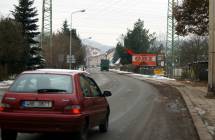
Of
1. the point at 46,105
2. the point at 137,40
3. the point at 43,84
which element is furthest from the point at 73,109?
the point at 137,40

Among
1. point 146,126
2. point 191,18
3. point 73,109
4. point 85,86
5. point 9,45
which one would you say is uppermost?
point 191,18

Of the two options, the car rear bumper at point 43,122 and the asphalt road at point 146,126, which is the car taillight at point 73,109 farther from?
the asphalt road at point 146,126

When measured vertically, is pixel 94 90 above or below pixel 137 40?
below

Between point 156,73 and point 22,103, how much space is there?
69.4 m

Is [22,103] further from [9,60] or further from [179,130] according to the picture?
[9,60]

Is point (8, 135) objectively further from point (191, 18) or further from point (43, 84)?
point (191, 18)

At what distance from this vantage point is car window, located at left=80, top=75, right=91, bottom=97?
35.7 ft

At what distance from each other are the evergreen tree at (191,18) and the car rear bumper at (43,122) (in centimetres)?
3077

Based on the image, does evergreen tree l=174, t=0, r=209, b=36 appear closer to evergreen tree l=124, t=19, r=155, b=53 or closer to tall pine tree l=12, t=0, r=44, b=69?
tall pine tree l=12, t=0, r=44, b=69

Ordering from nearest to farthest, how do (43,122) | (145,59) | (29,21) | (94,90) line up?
(43,122) < (94,90) < (29,21) < (145,59)

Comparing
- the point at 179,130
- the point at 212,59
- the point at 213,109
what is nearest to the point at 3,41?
the point at 212,59

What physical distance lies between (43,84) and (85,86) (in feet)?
3.47

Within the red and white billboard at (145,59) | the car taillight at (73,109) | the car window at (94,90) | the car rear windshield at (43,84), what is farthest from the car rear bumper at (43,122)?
the red and white billboard at (145,59)

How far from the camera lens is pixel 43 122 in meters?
9.91
